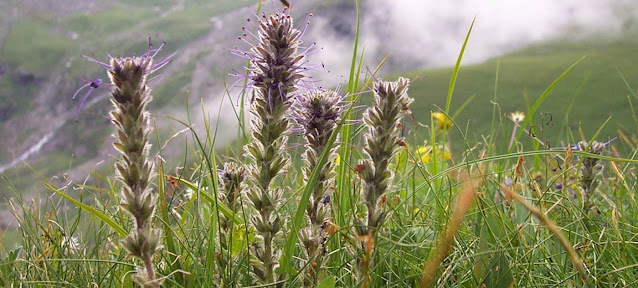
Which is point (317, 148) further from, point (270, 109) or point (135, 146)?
point (135, 146)

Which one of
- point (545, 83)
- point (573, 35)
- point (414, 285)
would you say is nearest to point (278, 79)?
point (414, 285)

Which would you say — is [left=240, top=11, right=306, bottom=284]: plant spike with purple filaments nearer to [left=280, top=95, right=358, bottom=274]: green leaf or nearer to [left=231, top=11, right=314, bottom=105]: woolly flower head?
[left=231, top=11, right=314, bottom=105]: woolly flower head

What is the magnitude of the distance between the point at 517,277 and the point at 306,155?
1.56 meters

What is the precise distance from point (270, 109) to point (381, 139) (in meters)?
0.62

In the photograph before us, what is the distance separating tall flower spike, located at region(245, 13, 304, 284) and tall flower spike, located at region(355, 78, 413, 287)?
1.46 ft

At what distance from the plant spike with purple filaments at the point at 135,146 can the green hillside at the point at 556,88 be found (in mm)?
92847

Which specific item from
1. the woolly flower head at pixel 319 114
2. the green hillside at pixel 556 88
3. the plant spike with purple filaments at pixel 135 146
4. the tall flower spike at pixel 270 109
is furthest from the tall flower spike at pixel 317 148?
the green hillside at pixel 556 88

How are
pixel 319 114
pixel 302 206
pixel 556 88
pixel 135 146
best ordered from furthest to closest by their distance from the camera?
pixel 556 88, pixel 319 114, pixel 302 206, pixel 135 146

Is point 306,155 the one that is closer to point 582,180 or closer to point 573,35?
point 582,180

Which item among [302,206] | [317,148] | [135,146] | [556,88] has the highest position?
[135,146]

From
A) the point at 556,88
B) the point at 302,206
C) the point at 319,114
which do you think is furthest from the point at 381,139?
the point at 556,88

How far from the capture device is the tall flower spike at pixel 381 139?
2.92 metres

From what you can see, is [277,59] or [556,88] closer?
[277,59]

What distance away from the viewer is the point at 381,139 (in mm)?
2945
